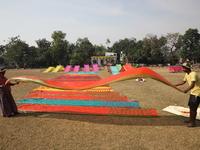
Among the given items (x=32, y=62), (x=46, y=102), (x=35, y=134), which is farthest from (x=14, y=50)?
(x=35, y=134)

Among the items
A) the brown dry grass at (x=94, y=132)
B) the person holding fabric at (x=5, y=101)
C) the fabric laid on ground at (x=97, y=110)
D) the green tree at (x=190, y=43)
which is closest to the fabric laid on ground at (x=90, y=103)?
the fabric laid on ground at (x=97, y=110)

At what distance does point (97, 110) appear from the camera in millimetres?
4918

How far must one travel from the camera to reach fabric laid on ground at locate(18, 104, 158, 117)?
4.56 meters

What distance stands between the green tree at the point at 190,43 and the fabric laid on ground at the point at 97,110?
36.9 metres

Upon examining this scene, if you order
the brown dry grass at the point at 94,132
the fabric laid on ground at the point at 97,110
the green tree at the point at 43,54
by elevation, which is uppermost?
the green tree at the point at 43,54

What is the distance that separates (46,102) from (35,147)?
10.3 feet

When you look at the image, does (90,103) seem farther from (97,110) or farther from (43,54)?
(43,54)

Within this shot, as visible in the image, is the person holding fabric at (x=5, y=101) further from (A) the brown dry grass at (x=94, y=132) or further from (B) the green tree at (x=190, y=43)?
(B) the green tree at (x=190, y=43)

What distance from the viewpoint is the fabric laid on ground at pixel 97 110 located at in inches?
179

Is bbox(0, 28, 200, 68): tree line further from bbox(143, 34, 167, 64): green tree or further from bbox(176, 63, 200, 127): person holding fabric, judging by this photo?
bbox(176, 63, 200, 127): person holding fabric

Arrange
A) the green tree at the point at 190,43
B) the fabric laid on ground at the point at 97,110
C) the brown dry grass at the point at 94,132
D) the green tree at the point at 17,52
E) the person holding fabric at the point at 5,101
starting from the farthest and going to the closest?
the green tree at the point at 17,52 → the green tree at the point at 190,43 → the fabric laid on ground at the point at 97,110 → the person holding fabric at the point at 5,101 → the brown dry grass at the point at 94,132

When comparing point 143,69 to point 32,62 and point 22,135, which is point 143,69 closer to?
point 22,135

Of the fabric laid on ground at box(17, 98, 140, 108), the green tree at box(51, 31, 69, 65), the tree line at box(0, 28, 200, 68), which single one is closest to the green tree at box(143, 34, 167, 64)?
the tree line at box(0, 28, 200, 68)

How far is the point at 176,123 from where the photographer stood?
4.01 meters
